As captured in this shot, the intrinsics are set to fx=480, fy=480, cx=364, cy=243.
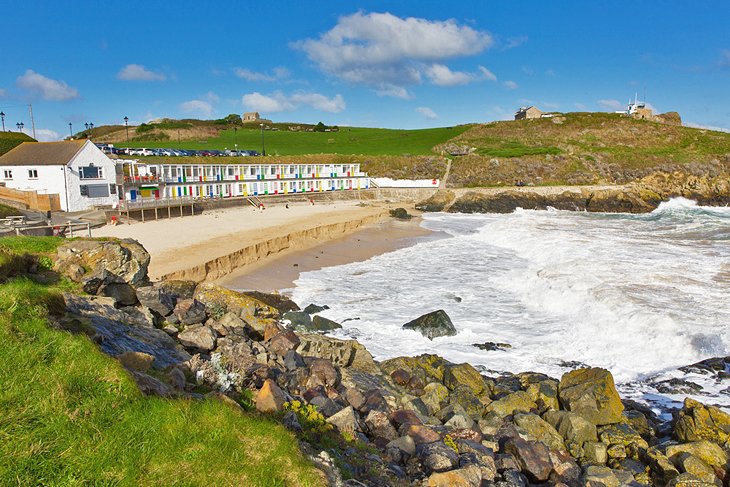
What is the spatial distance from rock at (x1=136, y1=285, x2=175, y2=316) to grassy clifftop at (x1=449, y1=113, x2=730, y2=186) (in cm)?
5520

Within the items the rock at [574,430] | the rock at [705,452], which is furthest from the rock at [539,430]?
the rock at [705,452]

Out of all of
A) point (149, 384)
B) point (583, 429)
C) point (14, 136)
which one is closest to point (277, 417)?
point (149, 384)

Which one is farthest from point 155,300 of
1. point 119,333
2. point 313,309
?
point 313,309

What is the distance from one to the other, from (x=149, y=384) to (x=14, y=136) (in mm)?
60860

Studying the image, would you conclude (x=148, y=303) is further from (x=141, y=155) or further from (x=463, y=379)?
(x=141, y=155)

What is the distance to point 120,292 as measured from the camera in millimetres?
12820

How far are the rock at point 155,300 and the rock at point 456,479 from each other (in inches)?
349

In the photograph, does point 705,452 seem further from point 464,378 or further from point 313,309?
point 313,309

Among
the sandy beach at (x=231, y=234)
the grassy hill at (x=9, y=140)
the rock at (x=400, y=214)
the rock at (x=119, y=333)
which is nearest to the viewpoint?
the rock at (x=119, y=333)

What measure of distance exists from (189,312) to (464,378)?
747cm

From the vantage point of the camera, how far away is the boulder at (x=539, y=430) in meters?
9.35

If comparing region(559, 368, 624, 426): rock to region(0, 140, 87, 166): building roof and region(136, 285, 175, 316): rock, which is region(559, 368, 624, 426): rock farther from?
region(0, 140, 87, 166): building roof

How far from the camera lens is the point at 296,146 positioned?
290 ft

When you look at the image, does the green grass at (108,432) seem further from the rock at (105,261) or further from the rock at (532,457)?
the rock at (105,261)
